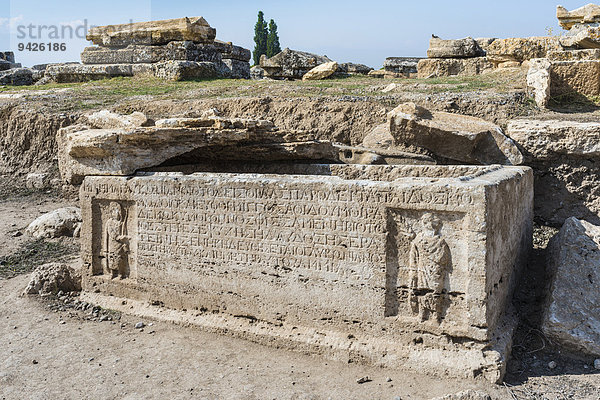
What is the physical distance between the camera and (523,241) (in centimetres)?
507

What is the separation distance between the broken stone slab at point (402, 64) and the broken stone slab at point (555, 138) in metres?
8.90

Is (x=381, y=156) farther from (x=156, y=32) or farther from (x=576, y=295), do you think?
(x=156, y=32)

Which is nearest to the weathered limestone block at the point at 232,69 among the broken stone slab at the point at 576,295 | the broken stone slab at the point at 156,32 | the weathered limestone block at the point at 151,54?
the weathered limestone block at the point at 151,54

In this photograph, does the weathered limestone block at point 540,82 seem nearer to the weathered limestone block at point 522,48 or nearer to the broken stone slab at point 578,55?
the broken stone slab at point 578,55

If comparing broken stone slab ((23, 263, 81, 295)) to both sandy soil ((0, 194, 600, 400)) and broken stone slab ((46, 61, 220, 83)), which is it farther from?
broken stone slab ((46, 61, 220, 83))

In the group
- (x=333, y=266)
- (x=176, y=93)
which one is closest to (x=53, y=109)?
(x=176, y=93)

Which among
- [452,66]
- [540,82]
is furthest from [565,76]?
Result: [452,66]

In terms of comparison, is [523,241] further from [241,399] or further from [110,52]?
[110,52]

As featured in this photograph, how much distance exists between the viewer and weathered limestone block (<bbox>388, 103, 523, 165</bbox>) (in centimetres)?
615

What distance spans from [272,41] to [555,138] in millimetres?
28410

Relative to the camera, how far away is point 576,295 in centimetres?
404

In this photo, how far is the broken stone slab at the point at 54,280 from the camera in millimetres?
5367

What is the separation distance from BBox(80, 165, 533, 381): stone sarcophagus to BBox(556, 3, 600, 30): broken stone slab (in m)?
6.74

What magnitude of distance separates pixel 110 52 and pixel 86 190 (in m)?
8.74
